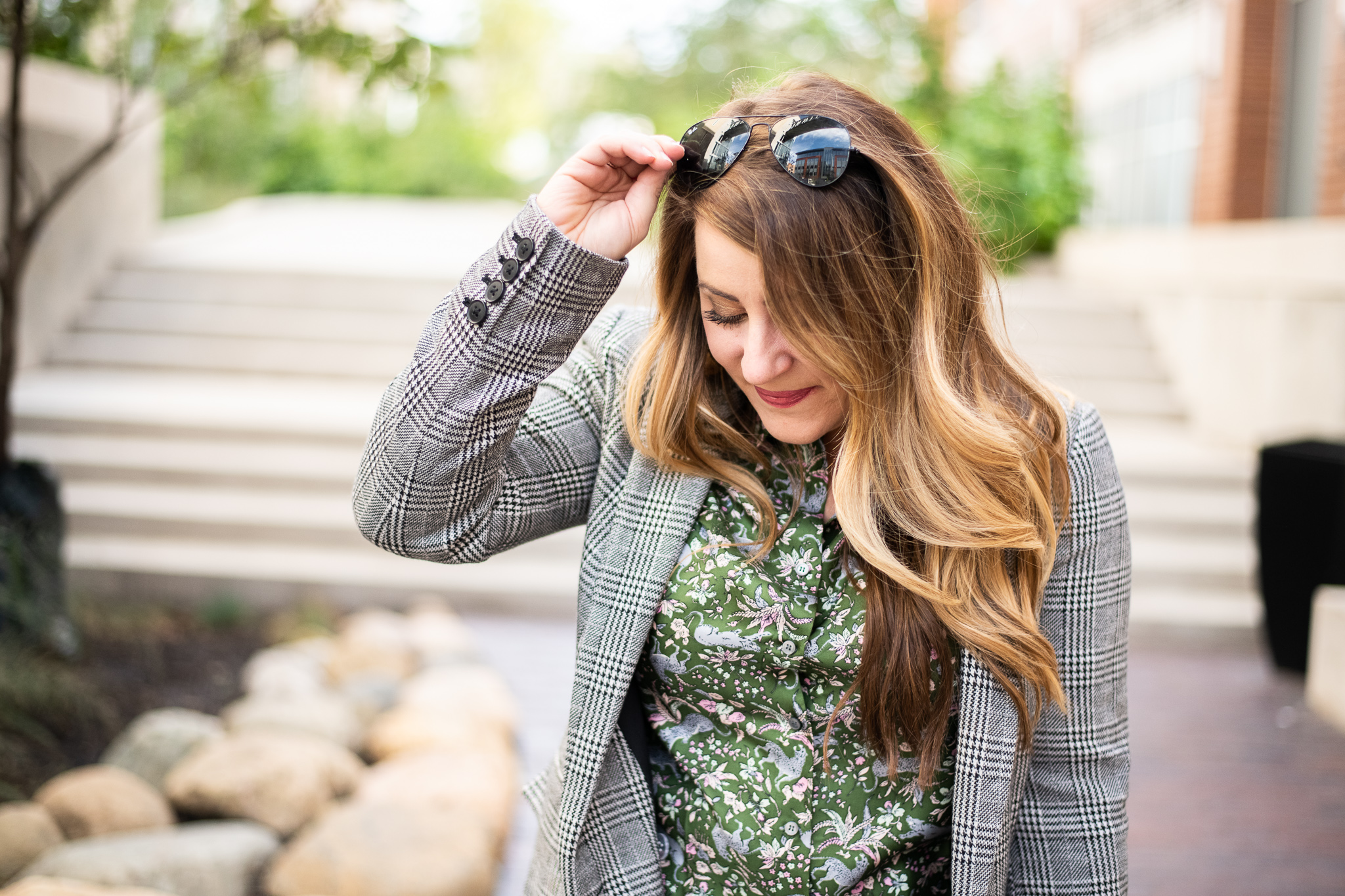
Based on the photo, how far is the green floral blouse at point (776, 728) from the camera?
1496 millimetres

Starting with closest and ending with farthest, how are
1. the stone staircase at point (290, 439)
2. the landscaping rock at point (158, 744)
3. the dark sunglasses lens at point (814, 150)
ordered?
the dark sunglasses lens at point (814, 150) → the landscaping rock at point (158, 744) → the stone staircase at point (290, 439)

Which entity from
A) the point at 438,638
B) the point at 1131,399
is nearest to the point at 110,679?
the point at 438,638

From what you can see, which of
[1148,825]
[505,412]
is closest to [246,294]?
[1148,825]

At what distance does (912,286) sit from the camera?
1.52 m

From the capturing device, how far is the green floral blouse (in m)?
1.50

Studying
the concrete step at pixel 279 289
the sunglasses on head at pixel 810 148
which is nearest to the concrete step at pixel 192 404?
the concrete step at pixel 279 289

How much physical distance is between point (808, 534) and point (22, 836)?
2532 millimetres

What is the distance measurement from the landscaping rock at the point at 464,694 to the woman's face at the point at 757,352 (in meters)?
3.01

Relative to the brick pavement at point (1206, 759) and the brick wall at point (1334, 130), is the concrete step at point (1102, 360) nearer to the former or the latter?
the brick wall at point (1334, 130)

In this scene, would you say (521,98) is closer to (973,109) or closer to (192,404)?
(973,109)

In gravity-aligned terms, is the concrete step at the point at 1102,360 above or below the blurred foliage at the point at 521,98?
below

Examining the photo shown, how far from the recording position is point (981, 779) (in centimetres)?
149

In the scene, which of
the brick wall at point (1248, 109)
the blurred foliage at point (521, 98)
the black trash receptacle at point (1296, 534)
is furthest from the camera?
the brick wall at point (1248, 109)

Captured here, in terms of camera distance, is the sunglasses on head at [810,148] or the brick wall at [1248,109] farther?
the brick wall at [1248,109]
